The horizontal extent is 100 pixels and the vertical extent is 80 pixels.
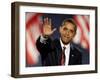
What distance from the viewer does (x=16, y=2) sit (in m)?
1.74

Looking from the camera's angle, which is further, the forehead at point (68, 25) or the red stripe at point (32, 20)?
the forehead at point (68, 25)

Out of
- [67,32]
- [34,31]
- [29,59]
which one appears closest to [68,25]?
[67,32]

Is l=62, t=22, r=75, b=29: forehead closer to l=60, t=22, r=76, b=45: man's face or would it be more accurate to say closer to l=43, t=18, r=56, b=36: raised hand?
l=60, t=22, r=76, b=45: man's face

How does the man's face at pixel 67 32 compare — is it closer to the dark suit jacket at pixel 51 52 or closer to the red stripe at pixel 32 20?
the dark suit jacket at pixel 51 52

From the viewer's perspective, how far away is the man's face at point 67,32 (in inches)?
75.6

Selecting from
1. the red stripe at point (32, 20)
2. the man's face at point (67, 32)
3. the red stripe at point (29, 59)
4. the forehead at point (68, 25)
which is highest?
the red stripe at point (32, 20)

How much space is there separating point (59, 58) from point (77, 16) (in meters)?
0.37

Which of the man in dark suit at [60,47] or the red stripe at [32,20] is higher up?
the red stripe at [32,20]

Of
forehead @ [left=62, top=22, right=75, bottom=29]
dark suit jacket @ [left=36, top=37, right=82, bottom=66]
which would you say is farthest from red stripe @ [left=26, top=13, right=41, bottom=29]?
forehead @ [left=62, top=22, right=75, bottom=29]

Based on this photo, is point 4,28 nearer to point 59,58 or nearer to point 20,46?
point 20,46

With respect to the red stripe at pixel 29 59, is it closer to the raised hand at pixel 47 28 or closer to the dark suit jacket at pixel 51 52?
the dark suit jacket at pixel 51 52

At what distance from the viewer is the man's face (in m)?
1.92

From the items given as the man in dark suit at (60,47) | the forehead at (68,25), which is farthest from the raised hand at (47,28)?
the forehead at (68,25)

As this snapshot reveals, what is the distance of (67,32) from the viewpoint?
1.94 metres
